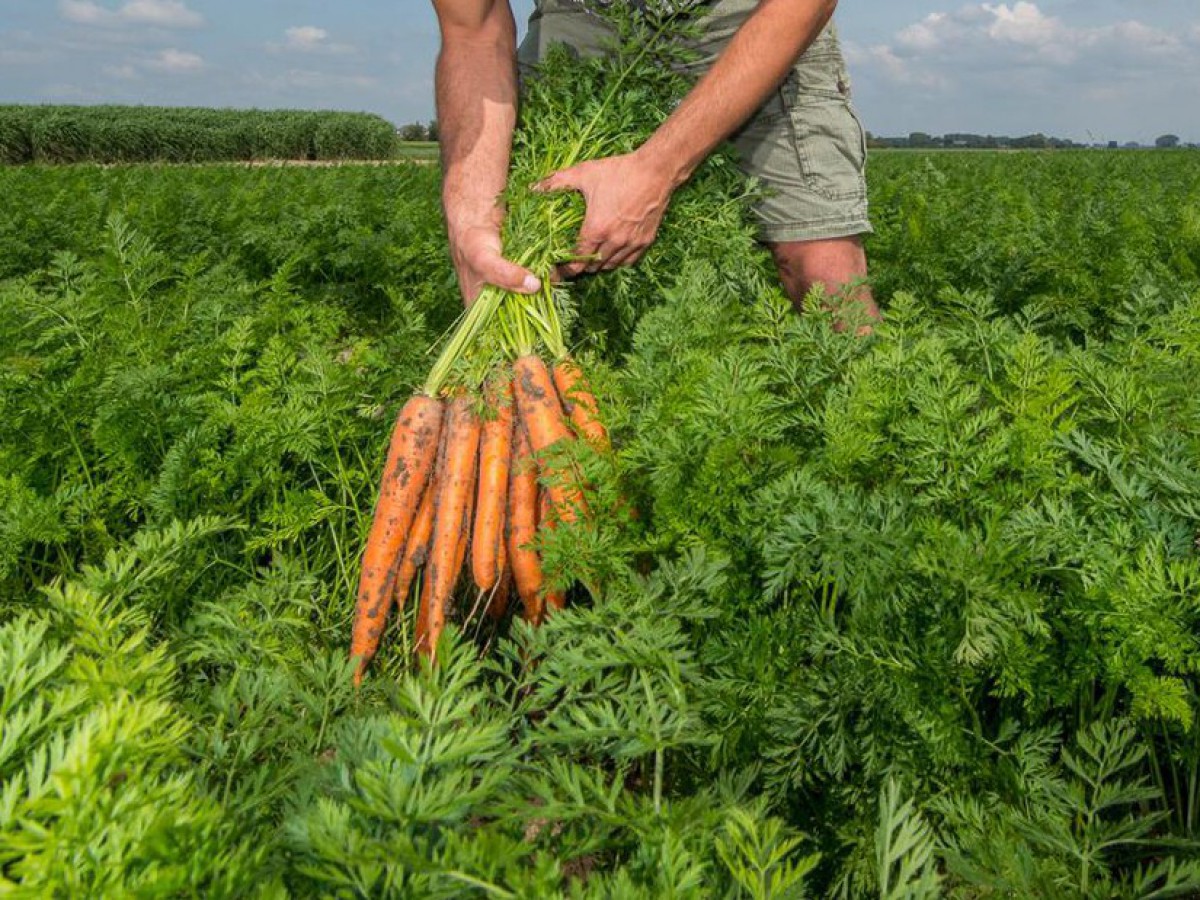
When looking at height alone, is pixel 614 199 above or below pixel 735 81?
below

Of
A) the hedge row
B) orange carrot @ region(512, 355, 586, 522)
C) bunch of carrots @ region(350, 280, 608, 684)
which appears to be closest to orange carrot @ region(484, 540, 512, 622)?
bunch of carrots @ region(350, 280, 608, 684)

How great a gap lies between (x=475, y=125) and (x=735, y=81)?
3.22 feet

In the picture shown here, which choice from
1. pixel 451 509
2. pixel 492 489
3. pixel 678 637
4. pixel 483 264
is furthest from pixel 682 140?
pixel 678 637

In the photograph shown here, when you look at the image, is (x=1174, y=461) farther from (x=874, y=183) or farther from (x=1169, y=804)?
(x=874, y=183)

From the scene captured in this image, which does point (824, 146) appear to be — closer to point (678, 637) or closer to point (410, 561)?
point (410, 561)

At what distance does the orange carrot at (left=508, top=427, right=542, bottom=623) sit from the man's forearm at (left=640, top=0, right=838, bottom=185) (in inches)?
43.2

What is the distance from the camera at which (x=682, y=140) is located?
3186 millimetres

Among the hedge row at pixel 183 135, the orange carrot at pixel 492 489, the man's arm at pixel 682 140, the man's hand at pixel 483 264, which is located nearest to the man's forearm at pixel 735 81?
the man's arm at pixel 682 140

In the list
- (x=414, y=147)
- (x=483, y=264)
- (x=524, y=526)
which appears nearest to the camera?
(x=524, y=526)

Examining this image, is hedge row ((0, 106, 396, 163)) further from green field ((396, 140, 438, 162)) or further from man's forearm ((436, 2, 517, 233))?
man's forearm ((436, 2, 517, 233))

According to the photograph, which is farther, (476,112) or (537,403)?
(476,112)

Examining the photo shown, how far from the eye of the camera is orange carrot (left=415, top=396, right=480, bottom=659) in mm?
2854

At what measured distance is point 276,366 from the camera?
3.06 metres

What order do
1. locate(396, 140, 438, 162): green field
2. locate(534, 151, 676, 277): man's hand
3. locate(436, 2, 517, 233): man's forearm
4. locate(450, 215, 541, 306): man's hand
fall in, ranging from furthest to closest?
locate(396, 140, 438, 162): green field → locate(436, 2, 517, 233): man's forearm → locate(534, 151, 676, 277): man's hand → locate(450, 215, 541, 306): man's hand
